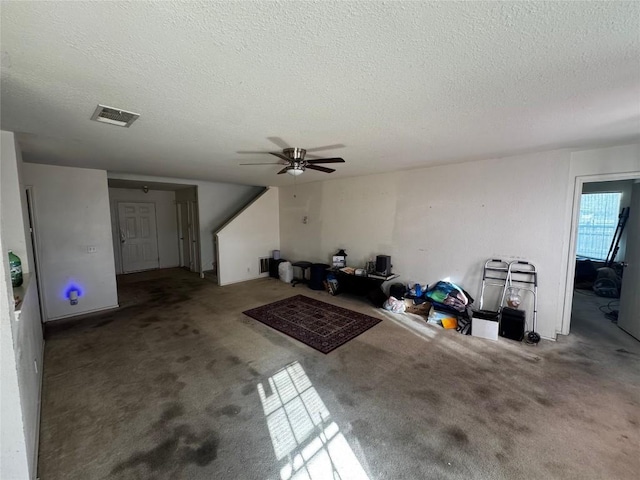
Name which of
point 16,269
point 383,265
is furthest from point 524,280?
point 16,269

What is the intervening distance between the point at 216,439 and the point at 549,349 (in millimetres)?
3730

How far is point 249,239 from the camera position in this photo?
6.45 metres

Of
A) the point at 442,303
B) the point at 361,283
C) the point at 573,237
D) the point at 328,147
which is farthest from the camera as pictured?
the point at 361,283

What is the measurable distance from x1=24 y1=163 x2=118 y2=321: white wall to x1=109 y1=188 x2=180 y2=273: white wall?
288cm

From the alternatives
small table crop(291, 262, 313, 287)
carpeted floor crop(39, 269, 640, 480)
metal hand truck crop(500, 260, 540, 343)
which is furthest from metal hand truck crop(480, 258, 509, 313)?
small table crop(291, 262, 313, 287)

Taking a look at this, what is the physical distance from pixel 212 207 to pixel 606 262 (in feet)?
30.9

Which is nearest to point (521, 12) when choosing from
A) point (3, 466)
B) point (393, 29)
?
point (393, 29)

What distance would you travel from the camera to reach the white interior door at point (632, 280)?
332 centimetres

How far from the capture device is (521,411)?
213 centimetres

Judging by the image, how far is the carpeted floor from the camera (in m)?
1.69

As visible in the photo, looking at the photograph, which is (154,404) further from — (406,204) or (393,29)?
(406,204)

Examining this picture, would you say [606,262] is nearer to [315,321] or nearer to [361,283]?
[361,283]

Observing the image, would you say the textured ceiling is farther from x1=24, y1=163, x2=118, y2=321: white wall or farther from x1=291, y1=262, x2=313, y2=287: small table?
x1=291, y1=262, x2=313, y2=287: small table

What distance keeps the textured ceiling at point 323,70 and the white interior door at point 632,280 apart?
154 cm
